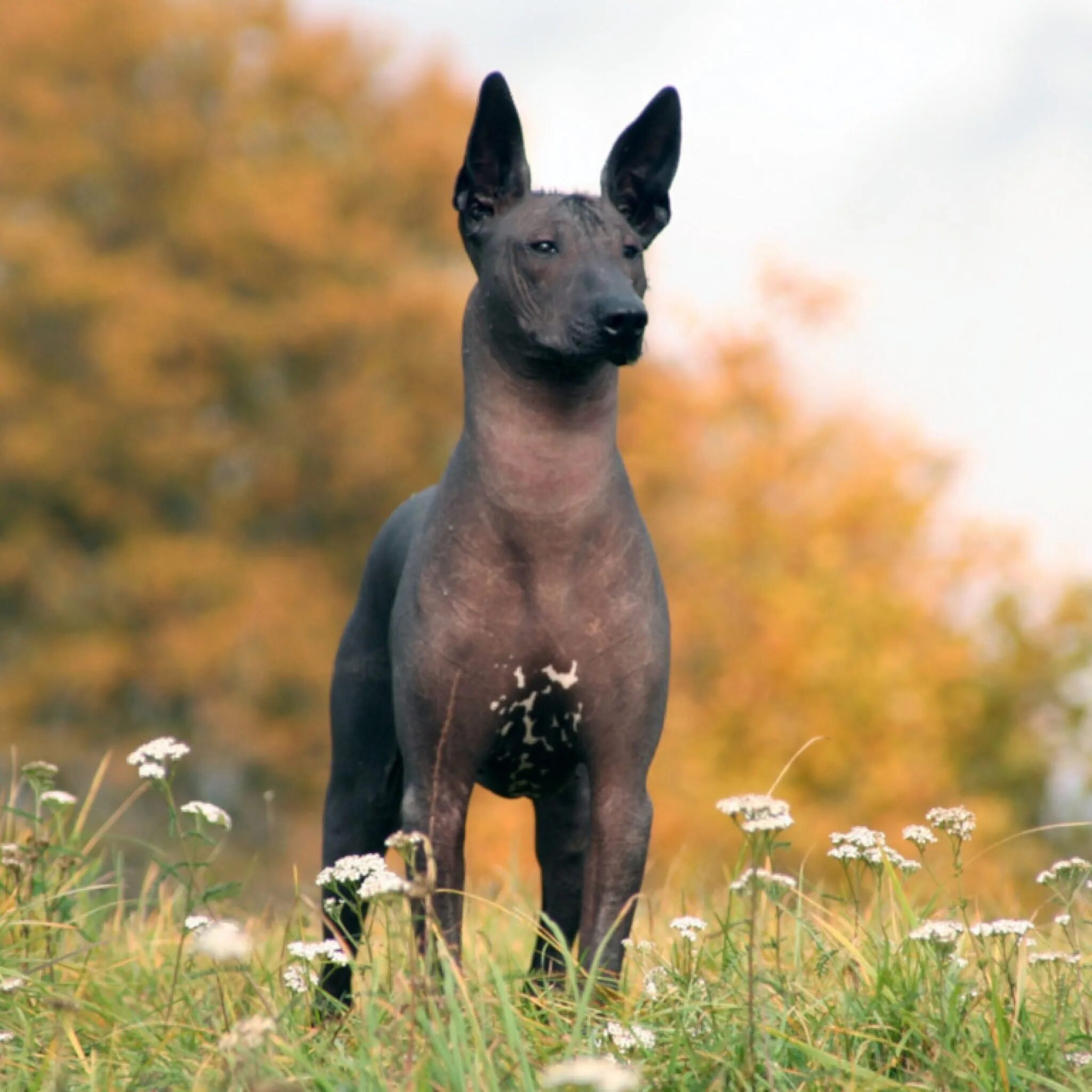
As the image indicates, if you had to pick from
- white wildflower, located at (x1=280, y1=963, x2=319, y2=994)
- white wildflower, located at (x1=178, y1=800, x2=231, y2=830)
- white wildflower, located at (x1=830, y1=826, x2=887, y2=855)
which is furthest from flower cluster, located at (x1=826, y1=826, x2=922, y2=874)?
white wildflower, located at (x1=178, y1=800, x2=231, y2=830)

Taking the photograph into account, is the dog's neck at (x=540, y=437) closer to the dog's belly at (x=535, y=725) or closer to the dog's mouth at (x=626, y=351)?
the dog's mouth at (x=626, y=351)

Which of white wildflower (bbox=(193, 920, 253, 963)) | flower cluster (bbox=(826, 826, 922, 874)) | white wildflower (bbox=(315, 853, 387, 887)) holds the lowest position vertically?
white wildflower (bbox=(193, 920, 253, 963))

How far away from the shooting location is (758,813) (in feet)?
11.2

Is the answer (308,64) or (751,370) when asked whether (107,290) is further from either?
(751,370)

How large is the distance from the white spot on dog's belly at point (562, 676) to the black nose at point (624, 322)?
0.88m

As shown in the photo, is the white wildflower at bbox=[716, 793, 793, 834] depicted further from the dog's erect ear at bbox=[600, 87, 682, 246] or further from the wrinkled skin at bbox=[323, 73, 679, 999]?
the dog's erect ear at bbox=[600, 87, 682, 246]

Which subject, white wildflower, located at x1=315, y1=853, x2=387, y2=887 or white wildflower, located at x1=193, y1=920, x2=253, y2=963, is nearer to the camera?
white wildflower, located at x1=193, y1=920, x2=253, y2=963

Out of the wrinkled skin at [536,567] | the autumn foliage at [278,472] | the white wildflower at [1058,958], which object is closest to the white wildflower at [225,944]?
the wrinkled skin at [536,567]

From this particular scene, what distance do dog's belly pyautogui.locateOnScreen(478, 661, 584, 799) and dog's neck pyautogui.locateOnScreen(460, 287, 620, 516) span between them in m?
0.45

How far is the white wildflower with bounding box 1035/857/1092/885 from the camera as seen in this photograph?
13.1 ft

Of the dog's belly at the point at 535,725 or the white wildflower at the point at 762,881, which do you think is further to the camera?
the dog's belly at the point at 535,725

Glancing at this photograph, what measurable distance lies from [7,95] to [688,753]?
1187 cm

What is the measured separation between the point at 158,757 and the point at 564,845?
1.46 m

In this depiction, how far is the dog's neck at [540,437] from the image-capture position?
4441 mm
